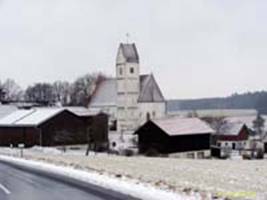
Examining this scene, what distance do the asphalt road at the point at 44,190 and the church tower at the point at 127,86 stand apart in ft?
341

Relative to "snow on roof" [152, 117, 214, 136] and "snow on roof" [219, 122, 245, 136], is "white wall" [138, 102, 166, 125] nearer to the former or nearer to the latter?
"snow on roof" [219, 122, 245, 136]

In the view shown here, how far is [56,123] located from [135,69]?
54.6 meters

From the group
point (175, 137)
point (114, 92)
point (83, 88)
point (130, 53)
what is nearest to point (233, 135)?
point (130, 53)

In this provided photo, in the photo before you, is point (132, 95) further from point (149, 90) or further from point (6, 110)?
point (6, 110)

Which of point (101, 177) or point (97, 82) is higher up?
point (97, 82)

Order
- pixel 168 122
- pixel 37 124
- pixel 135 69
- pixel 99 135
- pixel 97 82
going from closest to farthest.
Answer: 1. pixel 37 124
2. pixel 168 122
3. pixel 99 135
4. pixel 135 69
5. pixel 97 82

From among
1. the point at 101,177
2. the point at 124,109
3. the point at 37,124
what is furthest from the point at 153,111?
the point at 101,177

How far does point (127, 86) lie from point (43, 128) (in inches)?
2207

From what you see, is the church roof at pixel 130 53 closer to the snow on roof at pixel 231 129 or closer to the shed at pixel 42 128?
the snow on roof at pixel 231 129

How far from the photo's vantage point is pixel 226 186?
15.8m

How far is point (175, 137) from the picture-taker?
72.1 meters

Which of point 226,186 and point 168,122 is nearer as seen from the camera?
point 226,186

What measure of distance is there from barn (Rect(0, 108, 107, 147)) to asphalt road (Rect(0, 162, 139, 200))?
4887 centimetres

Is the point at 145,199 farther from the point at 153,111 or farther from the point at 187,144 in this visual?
the point at 153,111
